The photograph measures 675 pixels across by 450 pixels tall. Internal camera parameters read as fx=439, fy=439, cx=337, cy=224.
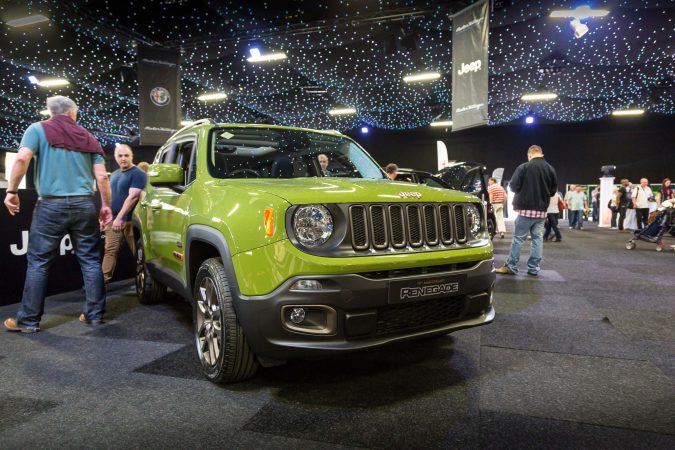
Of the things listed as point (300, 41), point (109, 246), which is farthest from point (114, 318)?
point (300, 41)

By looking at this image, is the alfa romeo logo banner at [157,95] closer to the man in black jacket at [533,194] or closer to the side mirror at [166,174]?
the side mirror at [166,174]

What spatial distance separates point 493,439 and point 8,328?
393 cm

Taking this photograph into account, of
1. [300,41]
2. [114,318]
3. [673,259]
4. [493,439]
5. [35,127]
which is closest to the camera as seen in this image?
[493,439]

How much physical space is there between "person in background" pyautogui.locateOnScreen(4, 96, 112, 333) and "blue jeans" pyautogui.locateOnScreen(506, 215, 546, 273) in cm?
517

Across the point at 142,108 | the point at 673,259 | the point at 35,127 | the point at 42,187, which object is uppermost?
the point at 142,108

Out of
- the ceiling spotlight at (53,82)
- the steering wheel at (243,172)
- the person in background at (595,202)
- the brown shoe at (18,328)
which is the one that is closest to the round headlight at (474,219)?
the steering wheel at (243,172)

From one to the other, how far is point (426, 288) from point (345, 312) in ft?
1.59

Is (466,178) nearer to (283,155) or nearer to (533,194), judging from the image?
(533,194)

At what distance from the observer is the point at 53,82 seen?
13555 millimetres

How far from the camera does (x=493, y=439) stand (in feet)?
6.56

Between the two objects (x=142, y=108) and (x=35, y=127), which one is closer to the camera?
(x=35, y=127)

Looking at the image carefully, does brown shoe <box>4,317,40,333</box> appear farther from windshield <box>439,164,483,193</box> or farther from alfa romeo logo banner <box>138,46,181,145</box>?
windshield <box>439,164,483,193</box>

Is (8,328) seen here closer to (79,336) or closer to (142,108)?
(79,336)

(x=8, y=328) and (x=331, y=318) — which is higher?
(x=331, y=318)
